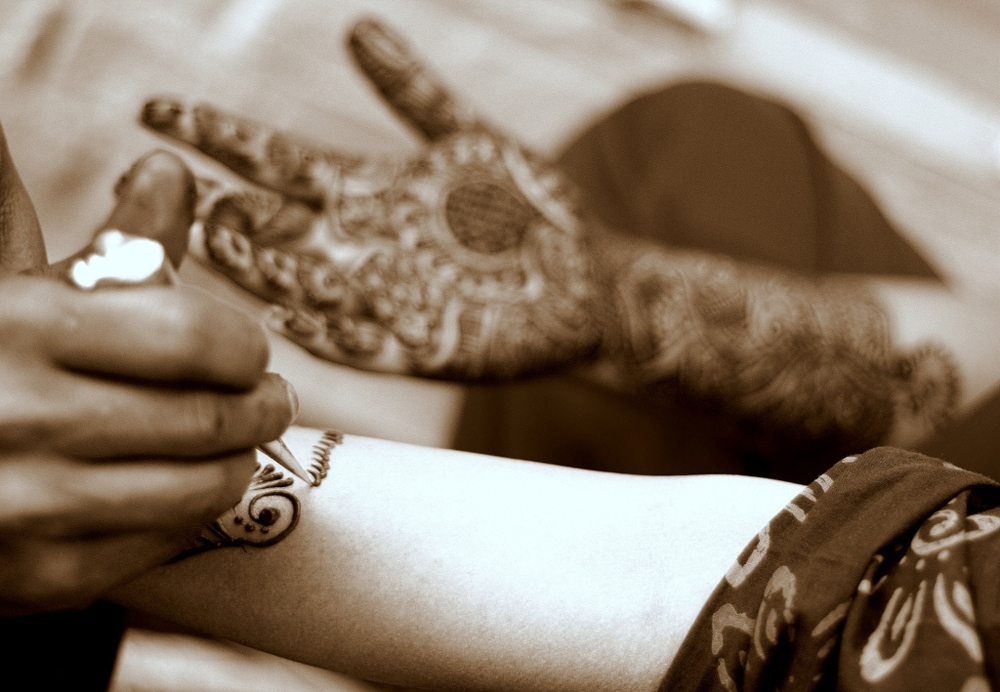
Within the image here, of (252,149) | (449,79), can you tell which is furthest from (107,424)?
(449,79)

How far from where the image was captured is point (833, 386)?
0.91 meters

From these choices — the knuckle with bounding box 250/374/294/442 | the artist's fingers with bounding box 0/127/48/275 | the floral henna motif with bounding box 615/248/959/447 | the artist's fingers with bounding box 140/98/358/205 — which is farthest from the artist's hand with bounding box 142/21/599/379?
the knuckle with bounding box 250/374/294/442

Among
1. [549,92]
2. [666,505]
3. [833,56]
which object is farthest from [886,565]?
[833,56]

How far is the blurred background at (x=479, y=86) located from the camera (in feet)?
2.62

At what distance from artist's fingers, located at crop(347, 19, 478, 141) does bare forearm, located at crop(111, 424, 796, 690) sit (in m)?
0.51

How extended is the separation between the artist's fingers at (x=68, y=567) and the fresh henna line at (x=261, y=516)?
0.46 feet

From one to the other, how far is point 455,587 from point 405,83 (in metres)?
0.62

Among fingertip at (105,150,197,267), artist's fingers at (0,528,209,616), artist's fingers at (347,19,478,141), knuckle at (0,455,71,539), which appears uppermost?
artist's fingers at (347,19,478,141)

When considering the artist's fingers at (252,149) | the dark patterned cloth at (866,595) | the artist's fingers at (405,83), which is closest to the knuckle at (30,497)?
the dark patterned cloth at (866,595)

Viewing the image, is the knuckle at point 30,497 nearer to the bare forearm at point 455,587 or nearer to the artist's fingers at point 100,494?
the artist's fingers at point 100,494

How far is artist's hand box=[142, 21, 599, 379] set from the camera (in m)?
0.72

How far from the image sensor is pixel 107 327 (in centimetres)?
27

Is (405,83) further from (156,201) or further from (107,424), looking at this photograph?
(107,424)

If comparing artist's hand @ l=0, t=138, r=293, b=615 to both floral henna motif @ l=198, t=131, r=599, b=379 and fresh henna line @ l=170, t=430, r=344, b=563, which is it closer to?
fresh henna line @ l=170, t=430, r=344, b=563
